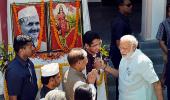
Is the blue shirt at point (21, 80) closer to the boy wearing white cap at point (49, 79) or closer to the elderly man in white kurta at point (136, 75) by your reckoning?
the boy wearing white cap at point (49, 79)


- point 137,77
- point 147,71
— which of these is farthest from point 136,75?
point 147,71

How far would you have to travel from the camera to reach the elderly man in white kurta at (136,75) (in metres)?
4.26

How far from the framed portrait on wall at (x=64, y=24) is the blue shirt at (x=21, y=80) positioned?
1.24 meters

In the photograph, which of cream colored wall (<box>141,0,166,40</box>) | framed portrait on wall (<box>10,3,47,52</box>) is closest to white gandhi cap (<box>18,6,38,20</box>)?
framed portrait on wall (<box>10,3,47,52</box>)

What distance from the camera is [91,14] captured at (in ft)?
30.6

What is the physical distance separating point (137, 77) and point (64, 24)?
1683 mm

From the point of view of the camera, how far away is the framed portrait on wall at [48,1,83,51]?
5.57 meters

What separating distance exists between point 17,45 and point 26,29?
4.16 feet

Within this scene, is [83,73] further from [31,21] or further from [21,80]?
[31,21]

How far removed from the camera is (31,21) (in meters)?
5.53

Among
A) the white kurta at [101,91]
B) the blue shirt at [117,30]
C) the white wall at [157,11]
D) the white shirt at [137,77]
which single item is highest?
the white wall at [157,11]

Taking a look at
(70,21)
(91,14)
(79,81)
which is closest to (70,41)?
(70,21)

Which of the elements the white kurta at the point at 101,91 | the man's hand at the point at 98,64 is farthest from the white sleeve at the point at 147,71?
the white kurta at the point at 101,91

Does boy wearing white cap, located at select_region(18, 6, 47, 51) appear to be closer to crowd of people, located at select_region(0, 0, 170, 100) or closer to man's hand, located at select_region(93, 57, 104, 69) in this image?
crowd of people, located at select_region(0, 0, 170, 100)
